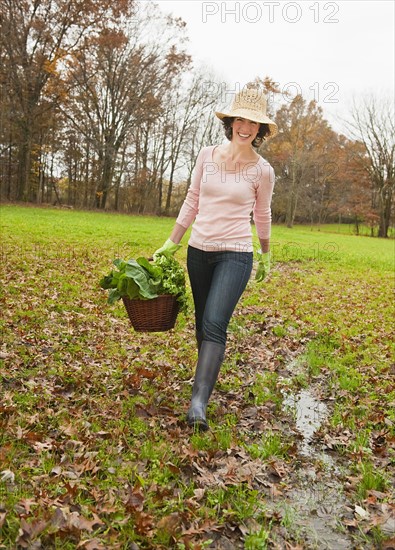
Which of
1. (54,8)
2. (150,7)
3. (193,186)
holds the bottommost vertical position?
(193,186)

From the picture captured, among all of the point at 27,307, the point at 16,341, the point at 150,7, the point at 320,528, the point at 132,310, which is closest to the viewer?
the point at 320,528

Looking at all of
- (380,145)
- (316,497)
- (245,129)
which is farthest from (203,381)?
(380,145)

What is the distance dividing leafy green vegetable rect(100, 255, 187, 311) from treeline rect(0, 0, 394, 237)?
23.0 m

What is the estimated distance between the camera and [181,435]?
12.3ft

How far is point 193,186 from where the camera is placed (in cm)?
407

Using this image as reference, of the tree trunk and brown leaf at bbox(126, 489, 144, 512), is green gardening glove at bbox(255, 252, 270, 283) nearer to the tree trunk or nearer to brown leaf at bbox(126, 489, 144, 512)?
brown leaf at bbox(126, 489, 144, 512)

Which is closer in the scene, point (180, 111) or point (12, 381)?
point (12, 381)

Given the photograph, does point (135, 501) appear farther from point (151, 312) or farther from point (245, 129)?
point (245, 129)

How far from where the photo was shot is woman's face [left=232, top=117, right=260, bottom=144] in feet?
12.5

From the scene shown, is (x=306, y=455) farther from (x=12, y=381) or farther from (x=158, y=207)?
(x=158, y=207)

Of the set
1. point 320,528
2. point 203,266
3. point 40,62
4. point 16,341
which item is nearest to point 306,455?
point 320,528

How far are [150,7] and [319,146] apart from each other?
54.8ft

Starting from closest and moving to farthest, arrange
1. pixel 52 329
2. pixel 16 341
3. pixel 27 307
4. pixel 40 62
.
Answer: pixel 16 341
pixel 52 329
pixel 27 307
pixel 40 62

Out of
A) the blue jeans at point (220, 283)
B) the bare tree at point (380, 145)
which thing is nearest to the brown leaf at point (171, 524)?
the blue jeans at point (220, 283)
